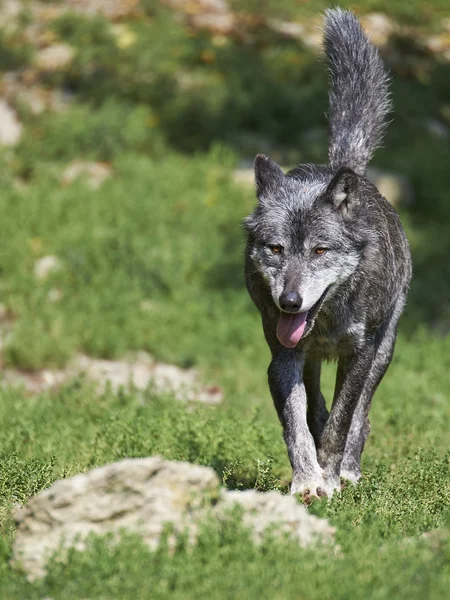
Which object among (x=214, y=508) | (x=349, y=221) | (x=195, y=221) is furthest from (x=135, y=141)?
(x=214, y=508)

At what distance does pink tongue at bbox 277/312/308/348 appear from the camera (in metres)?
6.30

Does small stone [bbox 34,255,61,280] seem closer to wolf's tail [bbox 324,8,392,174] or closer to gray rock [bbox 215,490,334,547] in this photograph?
wolf's tail [bbox 324,8,392,174]

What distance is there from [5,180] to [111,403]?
550 centimetres

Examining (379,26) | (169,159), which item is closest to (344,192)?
(169,159)

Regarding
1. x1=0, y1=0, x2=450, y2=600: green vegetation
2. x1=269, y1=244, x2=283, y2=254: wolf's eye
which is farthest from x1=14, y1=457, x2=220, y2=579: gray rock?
x1=269, y1=244, x2=283, y2=254: wolf's eye

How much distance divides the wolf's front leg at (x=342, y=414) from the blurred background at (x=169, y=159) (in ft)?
12.3

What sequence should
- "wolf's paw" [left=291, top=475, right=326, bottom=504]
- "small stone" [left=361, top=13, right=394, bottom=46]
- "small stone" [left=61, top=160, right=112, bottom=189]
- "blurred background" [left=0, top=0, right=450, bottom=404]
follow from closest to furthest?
"wolf's paw" [left=291, top=475, right=326, bottom=504] → "blurred background" [left=0, top=0, right=450, bottom=404] → "small stone" [left=61, top=160, right=112, bottom=189] → "small stone" [left=361, top=13, right=394, bottom=46]

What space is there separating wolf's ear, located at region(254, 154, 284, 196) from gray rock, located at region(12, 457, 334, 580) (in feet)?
8.23

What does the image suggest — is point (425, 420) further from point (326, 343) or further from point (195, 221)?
point (195, 221)

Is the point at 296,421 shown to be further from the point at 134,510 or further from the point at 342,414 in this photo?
the point at 134,510

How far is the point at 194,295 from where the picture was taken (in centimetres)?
1241

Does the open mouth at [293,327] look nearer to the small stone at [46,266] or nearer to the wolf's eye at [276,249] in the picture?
the wolf's eye at [276,249]

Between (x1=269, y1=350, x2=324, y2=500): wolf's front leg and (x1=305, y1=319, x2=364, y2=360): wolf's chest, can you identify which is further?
(x1=305, y1=319, x2=364, y2=360): wolf's chest

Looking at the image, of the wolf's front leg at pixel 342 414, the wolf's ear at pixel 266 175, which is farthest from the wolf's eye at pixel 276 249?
the wolf's front leg at pixel 342 414
